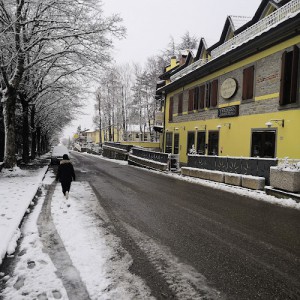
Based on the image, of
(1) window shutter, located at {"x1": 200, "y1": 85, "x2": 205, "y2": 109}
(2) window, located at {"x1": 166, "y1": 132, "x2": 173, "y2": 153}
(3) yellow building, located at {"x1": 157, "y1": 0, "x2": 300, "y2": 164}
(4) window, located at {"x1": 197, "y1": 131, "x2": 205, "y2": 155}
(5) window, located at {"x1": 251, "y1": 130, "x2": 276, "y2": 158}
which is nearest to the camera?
(3) yellow building, located at {"x1": 157, "y1": 0, "x2": 300, "y2": 164}

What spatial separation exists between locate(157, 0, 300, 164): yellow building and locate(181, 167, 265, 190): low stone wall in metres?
2.41

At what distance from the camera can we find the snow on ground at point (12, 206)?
4984 mm

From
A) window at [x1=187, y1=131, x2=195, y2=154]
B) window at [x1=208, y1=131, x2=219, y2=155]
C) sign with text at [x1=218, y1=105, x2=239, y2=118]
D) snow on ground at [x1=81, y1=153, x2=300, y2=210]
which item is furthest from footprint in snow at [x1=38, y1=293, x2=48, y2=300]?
window at [x1=187, y1=131, x2=195, y2=154]

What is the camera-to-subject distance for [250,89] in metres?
15.7


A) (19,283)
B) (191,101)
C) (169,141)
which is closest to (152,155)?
(191,101)

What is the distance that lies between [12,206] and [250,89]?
13336mm

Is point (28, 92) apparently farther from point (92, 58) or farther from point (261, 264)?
point (261, 264)

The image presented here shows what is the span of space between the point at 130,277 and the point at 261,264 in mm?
2067

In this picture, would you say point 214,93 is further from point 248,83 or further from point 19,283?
point 19,283

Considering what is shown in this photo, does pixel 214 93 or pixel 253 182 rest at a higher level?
pixel 214 93

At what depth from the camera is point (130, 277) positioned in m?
3.91

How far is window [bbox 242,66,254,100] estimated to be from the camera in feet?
51.1

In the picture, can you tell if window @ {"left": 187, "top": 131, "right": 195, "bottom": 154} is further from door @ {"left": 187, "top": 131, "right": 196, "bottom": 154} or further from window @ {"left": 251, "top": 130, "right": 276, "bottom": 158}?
window @ {"left": 251, "top": 130, "right": 276, "bottom": 158}

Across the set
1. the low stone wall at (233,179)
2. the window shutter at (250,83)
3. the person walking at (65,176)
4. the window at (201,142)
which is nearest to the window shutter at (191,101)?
the window at (201,142)
